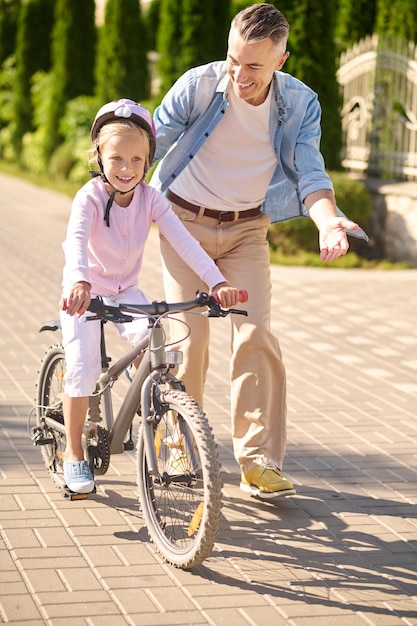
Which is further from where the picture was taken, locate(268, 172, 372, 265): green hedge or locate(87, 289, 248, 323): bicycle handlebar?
locate(268, 172, 372, 265): green hedge

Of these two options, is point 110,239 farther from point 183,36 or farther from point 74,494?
point 183,36

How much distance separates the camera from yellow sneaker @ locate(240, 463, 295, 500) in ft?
16.4

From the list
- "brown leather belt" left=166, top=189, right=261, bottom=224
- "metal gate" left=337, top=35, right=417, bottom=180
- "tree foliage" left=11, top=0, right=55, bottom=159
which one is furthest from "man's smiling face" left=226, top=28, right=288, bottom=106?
"tree foliage" left=11, top=0, right=55, bottom=159

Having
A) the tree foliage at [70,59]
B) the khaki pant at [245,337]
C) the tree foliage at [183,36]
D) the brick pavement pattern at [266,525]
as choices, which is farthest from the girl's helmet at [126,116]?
the tree foliage at [70,59]

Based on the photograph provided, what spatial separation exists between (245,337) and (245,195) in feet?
1.99

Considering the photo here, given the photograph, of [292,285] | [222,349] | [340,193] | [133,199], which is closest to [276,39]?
[133,199]

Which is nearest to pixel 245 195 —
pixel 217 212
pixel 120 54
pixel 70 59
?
pixel 217 212

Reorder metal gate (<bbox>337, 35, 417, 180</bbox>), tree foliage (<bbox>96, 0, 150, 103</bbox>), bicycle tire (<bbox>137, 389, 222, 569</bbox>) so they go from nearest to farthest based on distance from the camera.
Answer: bicycle tire (<bbox>137, 389, 222, 569</bbox>) → metal gate (<bbox>337, 35, 417, 180</bbox>) → tree foliage (<bbox>96, 0, 150, 103</bbox>)

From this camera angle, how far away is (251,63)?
462cm

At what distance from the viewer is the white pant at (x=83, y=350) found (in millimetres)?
4648

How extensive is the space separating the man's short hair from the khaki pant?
853 mm

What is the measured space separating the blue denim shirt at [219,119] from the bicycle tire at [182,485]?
116 cm

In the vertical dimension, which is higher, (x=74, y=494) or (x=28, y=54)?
(x=28, y=54)

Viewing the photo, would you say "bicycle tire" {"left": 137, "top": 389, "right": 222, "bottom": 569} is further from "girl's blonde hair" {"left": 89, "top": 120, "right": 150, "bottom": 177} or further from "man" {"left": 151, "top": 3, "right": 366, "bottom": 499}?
A: "girl's blonde hair" {"left": 89, "top": 120, "right": 150, "bottom": 177}
